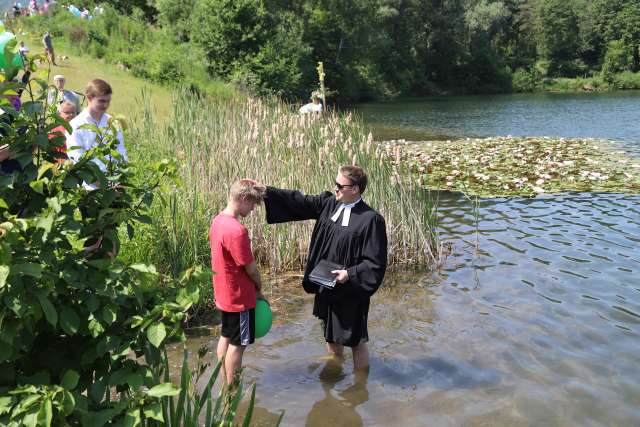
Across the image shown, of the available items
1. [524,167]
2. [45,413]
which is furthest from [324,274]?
[524,167]

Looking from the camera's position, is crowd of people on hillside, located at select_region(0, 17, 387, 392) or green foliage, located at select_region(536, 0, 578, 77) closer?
crowd of people on hillside, located at select_region(0, 17, 387, 392)

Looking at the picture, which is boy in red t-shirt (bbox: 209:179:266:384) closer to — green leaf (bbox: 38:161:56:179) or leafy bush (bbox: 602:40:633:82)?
green leaf (bbox: 38:161:56:179)

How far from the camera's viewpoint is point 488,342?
18.5 feet

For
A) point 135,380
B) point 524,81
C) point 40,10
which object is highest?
point 40,10

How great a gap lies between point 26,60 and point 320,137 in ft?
19.5

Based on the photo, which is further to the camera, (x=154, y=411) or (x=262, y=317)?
(x=262, y=317)

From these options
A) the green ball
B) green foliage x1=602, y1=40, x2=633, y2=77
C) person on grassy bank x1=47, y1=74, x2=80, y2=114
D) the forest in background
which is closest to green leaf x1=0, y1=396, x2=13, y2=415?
person on grassy bank x1=47, y1=74, x2=80, y2=114

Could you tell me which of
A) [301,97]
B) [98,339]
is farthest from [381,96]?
[98,339]

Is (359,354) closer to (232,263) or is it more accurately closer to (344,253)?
(344,253)

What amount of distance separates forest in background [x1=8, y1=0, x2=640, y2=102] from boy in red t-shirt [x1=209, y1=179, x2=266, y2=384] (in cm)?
2166

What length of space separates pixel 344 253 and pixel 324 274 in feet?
0.74

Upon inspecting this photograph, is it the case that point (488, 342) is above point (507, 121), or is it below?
below

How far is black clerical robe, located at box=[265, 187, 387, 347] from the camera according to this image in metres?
4.40

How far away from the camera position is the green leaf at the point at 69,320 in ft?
6.47
